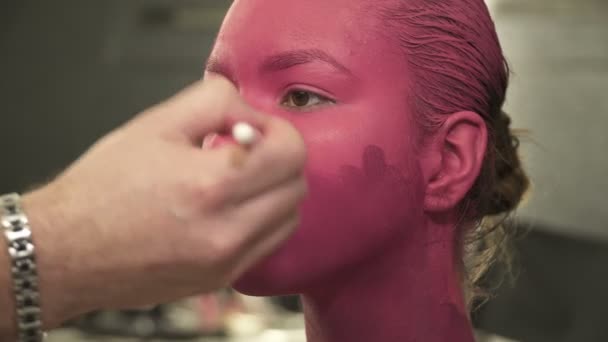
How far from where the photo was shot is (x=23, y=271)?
2.25ft

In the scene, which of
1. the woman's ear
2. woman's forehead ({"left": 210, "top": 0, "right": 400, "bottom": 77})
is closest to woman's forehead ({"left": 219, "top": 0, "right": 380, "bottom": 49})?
woman's forehead ({"left": 210, "top": 0, "right": 400, "bottom": 77})

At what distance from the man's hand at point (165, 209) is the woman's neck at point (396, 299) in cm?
36

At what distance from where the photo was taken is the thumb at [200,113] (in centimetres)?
70

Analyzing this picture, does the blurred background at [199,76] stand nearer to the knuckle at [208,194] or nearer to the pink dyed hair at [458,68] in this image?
the pink dyed hair at [458,68]

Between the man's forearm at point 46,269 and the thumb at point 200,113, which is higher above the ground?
the thumb at point 200,113

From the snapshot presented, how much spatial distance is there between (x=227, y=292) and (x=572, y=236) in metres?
1.14

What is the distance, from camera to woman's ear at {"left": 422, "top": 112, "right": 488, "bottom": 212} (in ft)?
3.49

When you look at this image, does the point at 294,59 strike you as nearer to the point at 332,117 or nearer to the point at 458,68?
the point at 332,117

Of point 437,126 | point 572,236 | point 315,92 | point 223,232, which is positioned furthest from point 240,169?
point 572,236

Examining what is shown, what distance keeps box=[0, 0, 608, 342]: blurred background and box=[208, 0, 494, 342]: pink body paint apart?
34.4 inches

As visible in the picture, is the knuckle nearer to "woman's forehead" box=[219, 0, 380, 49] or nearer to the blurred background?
"woman's forehead" box=[219, 0, 380, 49]

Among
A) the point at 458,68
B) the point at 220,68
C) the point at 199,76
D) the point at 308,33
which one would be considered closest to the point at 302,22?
the point at 308,33

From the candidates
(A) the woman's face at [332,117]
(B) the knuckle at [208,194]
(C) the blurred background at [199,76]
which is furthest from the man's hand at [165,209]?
(C) the blurred background at [199,76]

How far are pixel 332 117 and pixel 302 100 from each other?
0.15 ft
